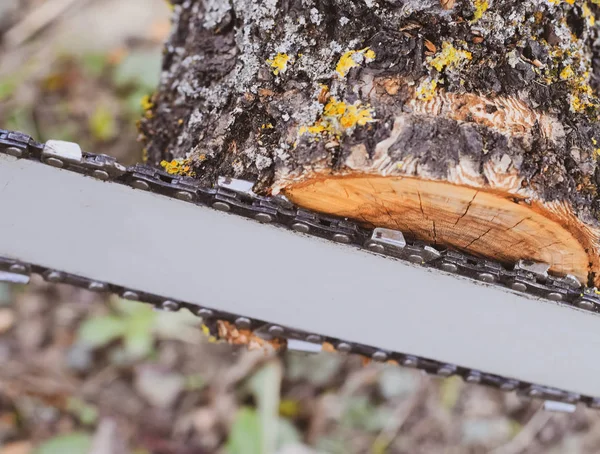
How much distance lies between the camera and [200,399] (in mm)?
2148

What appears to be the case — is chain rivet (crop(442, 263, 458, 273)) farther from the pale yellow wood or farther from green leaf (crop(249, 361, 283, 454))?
green leaf (crop(249, 361, 283, 454))

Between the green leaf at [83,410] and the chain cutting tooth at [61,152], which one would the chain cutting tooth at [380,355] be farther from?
the green leaf at [83,410]

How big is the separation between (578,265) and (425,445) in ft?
4.24

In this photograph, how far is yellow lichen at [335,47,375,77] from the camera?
3.13 ft

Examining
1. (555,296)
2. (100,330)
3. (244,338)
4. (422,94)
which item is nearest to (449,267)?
(555,296)

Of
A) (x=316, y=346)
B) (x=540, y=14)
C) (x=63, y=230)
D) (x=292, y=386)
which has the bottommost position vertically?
(x=292, y=386)

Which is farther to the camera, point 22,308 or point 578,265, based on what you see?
point 22,308

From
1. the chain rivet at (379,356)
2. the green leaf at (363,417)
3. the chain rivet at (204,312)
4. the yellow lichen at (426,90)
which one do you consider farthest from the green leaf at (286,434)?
the yellow lichen at (426,90)

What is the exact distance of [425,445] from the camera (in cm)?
212

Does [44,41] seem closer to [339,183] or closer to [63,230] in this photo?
[63,230]

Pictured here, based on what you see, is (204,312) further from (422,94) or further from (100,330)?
(100,330)

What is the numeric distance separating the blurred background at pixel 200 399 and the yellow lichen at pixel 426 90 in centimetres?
144

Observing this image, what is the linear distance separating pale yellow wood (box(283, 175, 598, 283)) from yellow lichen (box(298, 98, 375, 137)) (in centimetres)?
8

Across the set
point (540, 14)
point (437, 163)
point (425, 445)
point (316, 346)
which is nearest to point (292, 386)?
point (425, 445)
